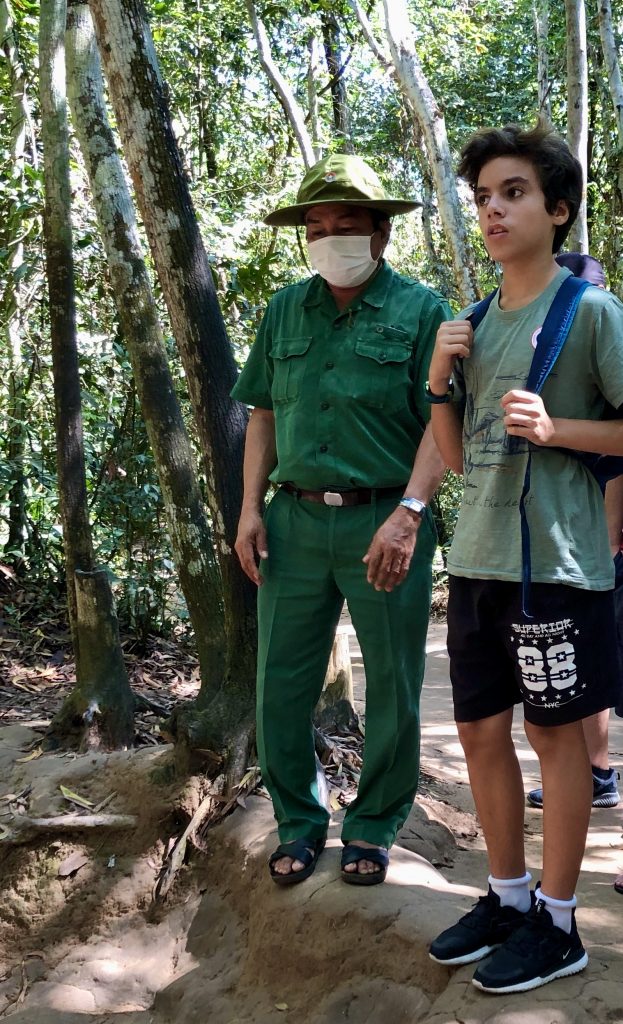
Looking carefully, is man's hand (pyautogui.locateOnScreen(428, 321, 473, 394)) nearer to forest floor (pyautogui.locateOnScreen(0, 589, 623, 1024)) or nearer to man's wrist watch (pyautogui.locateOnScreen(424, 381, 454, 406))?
man's wrist watch (pyautogui.locateOnScreen(424, 381, 454, 406))

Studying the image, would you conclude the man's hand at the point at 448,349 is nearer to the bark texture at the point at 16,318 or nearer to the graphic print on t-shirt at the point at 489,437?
the graphic print on t-shirt at the point at 489,437

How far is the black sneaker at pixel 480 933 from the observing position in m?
2.50

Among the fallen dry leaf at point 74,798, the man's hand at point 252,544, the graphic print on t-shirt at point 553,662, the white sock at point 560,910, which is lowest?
the fallen dry leaf at point 74,798

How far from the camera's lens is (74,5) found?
5.05 metres

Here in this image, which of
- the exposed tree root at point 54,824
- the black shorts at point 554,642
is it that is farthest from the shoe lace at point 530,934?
the exposed tree root at point 54,824

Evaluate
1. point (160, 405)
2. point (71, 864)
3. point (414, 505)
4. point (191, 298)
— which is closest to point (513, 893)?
point (414, 505)

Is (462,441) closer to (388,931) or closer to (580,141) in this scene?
(388,931)

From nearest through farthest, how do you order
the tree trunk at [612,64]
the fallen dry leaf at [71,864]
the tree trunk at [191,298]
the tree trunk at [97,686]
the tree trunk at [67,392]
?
the tree trunk at [191,298] → the fallen dry leaf at [71,864] → the tree trunk at [97,686] → the tree trunk at [67,392] → the tree trunk at [612,64]

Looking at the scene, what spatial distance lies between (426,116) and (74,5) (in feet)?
16.0

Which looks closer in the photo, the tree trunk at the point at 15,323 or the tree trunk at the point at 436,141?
the tree trunk at the point at 15,323

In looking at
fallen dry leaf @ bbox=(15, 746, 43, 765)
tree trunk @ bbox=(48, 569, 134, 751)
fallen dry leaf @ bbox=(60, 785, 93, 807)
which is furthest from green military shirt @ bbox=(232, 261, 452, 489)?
fallen dry leaf @ bbox=(15, 746, 43, 765)

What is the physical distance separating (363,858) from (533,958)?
0.84 m

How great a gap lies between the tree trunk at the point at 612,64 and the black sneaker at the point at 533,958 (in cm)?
999

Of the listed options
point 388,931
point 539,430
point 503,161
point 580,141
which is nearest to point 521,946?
point 388,931
